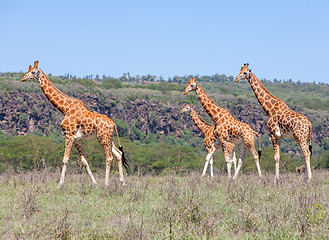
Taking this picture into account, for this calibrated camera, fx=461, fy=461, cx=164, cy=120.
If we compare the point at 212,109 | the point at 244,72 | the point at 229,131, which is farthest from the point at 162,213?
the point at 244,72

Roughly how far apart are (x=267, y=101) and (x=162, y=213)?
20.7 feet

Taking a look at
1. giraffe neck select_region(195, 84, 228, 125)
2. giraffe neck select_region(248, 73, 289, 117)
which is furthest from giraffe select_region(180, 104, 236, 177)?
giraffe neck select_region(248, 73, 289, 117)

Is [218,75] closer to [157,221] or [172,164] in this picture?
[172,164]

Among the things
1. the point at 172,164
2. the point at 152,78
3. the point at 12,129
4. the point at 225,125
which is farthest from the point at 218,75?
the point at 225,125

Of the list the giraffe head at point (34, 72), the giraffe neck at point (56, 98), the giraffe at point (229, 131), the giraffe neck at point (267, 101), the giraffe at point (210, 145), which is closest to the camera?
the giraffe neck at point (56, 98)

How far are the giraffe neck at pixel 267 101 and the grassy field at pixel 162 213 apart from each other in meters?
2.34

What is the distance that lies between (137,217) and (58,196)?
113 inches

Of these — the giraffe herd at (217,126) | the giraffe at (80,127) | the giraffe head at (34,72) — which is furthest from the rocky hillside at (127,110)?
the giraffe at (80,127)

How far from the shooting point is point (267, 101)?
43.7 feet

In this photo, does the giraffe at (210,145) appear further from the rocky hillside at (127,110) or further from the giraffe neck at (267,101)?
the rocky hillside at (127,110)

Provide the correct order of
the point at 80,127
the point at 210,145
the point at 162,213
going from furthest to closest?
the point at 210,145, the point at 80,127, the point at 162,213

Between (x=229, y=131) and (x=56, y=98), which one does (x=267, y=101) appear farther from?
(x=56, y=98)

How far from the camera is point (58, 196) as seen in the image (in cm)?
1040

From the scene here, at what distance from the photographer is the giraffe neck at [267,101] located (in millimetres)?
13005
